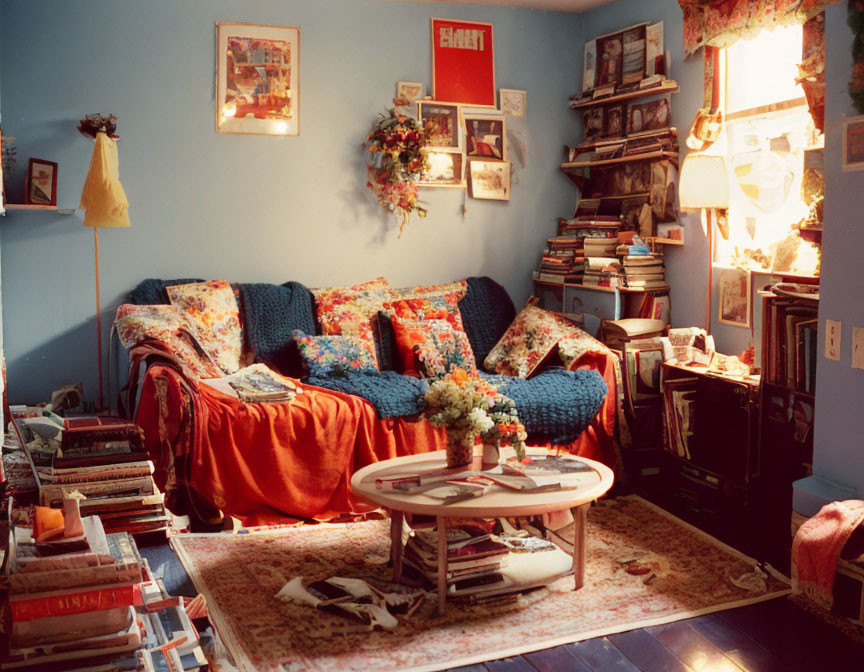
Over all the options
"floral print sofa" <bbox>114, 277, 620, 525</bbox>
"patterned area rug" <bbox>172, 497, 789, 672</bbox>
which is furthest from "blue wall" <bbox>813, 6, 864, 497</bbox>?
"floral print sofa" <bbox>114, 277, 620, 525</bbox>

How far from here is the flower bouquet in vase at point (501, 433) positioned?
3.21 m

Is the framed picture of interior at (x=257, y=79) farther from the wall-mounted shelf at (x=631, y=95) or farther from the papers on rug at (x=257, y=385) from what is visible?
the wall-mounted shelf at (x=631, y=95)

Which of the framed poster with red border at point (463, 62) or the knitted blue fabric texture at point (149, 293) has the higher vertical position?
the framed poster with red border at point (463, 62)

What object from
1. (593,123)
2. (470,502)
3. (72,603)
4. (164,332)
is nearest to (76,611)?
(72,603)

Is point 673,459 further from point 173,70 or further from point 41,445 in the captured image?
point 173,70

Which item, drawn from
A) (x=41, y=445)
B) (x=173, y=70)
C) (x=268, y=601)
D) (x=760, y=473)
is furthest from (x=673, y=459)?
(x=173, y=70)

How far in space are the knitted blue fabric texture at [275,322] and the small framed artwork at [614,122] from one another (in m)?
2.09

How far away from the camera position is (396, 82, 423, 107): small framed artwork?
16.6 ft

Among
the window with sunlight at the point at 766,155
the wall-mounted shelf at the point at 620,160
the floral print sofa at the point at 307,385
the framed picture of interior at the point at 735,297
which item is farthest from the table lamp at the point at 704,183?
the floral print sofa at the point at 307,385

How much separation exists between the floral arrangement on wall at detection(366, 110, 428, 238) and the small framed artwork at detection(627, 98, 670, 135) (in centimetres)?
119

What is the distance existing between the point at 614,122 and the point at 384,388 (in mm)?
2247

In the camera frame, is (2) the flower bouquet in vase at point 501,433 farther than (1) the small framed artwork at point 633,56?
No

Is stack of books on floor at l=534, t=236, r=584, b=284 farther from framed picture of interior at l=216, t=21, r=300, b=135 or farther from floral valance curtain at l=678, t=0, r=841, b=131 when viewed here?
framed picture of interior at l=216, t=21, r=300, b=135

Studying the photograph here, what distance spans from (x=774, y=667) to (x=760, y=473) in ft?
3.96
